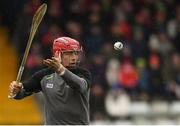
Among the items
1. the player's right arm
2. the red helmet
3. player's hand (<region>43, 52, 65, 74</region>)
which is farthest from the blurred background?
player's hand (<region>43, 52, 65, 74</region>)

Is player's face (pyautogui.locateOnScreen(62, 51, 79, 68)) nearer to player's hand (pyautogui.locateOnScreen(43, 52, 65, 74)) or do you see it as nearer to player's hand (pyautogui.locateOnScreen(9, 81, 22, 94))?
player's hand (pyautogui.locateOnScreen(43, 52, 65, 74))

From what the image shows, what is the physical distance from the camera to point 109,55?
1467cm

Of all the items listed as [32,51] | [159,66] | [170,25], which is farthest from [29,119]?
[170,25]

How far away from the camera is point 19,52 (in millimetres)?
14672

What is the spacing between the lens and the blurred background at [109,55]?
14.1 m

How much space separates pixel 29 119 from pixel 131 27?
323 centimetres

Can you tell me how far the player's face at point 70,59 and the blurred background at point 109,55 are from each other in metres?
6.27

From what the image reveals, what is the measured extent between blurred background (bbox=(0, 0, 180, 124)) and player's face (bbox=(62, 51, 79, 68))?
20.6 ft

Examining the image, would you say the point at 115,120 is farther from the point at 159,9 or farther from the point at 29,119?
the point at 159,9

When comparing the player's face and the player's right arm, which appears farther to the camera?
the player's right arm

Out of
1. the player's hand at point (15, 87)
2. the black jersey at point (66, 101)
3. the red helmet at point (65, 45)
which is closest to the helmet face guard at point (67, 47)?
the red helmet at point (65, 45)

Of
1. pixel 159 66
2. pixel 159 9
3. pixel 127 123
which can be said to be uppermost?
pixel 159 9

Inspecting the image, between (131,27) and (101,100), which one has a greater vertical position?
(131,27)

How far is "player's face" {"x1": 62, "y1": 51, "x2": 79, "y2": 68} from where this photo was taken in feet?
24.3
